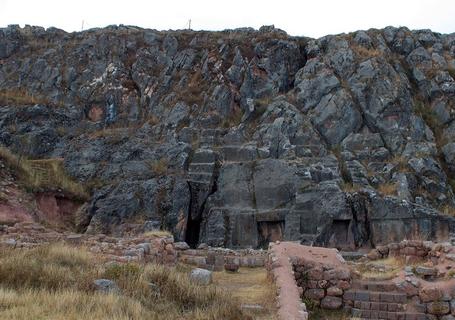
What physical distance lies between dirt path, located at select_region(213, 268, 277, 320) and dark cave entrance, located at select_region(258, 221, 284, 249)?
9.45 m

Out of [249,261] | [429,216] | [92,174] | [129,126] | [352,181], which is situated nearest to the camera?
[249,261]

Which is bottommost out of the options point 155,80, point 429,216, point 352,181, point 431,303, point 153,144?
point 431,303

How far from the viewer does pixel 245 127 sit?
31.7 m

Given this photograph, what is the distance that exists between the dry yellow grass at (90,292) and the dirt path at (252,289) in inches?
21.0

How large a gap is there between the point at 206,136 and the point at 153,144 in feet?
10.8

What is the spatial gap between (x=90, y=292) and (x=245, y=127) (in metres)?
23.9

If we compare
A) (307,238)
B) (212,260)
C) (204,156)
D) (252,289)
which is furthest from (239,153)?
(252,289)

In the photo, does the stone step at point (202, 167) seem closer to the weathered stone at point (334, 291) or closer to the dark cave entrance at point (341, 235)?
the dark cave entrance at point (341, 235)

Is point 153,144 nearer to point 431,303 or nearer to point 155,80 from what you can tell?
point 155,80

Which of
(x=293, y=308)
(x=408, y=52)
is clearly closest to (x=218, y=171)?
(x=408, y=52)

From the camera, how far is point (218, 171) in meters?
28.7

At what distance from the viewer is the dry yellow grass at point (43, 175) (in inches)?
1051

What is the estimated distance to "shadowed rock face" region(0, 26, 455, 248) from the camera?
86.4 ft

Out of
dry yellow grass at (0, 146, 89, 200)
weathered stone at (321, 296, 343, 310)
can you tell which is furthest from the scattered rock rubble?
dry yellow grass at (0, 146, 89, 200)
